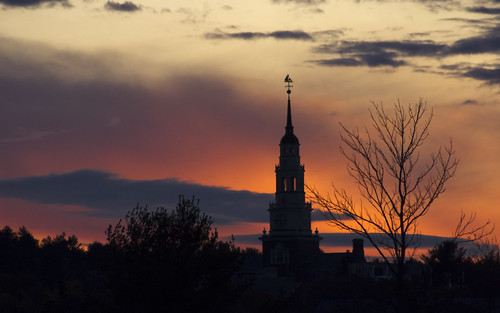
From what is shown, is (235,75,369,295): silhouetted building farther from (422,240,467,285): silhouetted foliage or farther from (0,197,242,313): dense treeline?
(0,197,242,313): dense treeline

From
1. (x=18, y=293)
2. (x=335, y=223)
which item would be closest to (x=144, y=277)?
(x=335, y=223)

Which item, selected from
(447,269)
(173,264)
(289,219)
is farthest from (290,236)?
(173,264)

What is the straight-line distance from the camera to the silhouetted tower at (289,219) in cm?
16538

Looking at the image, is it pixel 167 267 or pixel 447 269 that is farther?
pixel 447 269

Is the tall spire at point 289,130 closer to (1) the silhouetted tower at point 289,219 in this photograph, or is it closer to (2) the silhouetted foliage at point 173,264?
(1) the silhouetted tower at point 289,219

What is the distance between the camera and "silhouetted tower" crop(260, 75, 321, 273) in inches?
6511

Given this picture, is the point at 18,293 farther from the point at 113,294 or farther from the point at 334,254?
the point at 113,294

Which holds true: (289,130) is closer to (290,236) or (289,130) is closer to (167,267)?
(290,236)

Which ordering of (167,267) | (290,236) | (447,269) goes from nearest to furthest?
(167,267) → (447,269) → (290,236)

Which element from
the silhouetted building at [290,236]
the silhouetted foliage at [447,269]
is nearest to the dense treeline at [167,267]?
the silhouetted foliage at [447,269]

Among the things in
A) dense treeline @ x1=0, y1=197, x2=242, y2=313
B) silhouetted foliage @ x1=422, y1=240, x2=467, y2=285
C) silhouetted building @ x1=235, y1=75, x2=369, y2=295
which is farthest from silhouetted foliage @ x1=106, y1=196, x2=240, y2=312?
silhouetted building @ x1=235, y1=75, x2=369, y2=295

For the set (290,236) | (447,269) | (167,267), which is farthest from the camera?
(290,236)

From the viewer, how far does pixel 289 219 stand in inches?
6526

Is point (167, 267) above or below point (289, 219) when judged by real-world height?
below
